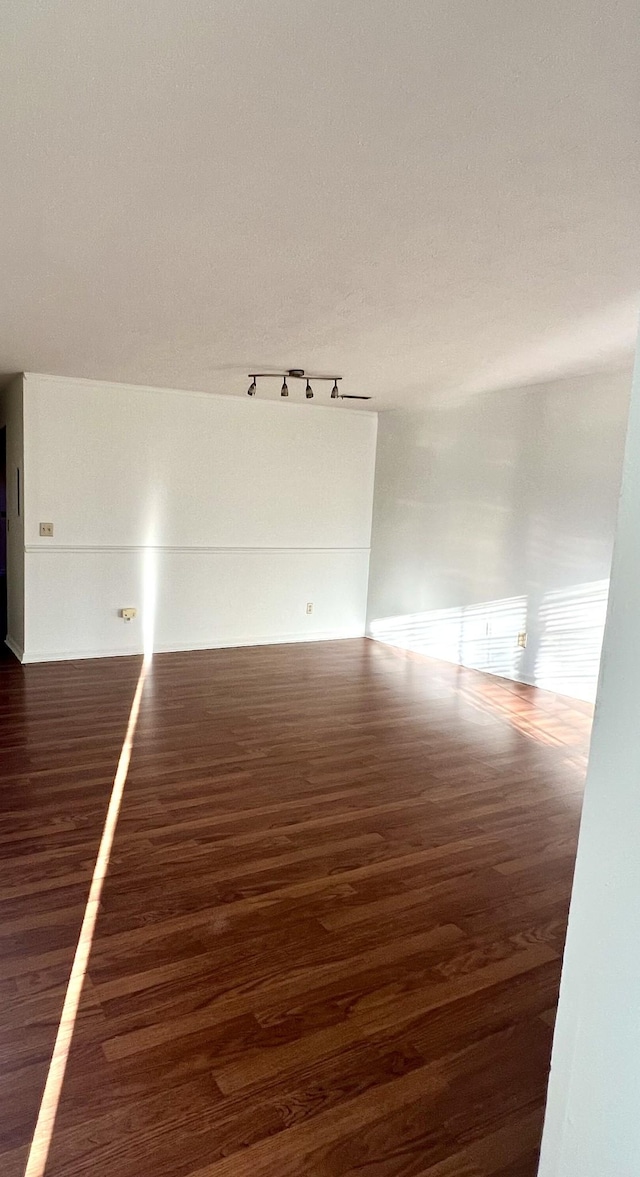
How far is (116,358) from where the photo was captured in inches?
180

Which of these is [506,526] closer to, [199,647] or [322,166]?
[199,647]

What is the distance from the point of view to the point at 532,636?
530cm

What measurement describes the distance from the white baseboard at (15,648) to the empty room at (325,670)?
53mm

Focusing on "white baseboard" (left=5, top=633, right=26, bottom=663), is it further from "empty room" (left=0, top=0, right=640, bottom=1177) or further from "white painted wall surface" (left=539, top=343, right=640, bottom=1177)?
"white painted wall surface" (left=539, top=343, right=640, bottom=1177)

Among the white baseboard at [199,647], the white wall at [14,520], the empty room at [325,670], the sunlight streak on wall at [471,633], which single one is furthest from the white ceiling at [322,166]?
the white baseboard at [199,647]

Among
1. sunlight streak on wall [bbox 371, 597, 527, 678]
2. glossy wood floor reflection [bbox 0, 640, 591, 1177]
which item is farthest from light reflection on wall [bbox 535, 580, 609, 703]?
glossy wood floor reflection [bbox 0, 640, 591, 1177]

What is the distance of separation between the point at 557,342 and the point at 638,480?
12.5ft

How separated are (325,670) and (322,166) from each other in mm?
4136

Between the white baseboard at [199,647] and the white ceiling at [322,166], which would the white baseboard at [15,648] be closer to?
the white baseboard at [199,647]

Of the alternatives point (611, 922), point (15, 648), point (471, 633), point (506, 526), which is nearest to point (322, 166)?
point (611, 922)

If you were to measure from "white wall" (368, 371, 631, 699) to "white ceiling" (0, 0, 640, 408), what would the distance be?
4.17ft

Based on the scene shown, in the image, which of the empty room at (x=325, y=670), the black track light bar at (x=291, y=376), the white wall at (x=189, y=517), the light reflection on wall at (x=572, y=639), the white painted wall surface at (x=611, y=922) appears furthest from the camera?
the white wall at (x=189, y=517)

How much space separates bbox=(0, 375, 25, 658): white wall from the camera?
214 inches

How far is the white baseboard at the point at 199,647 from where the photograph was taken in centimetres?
550
